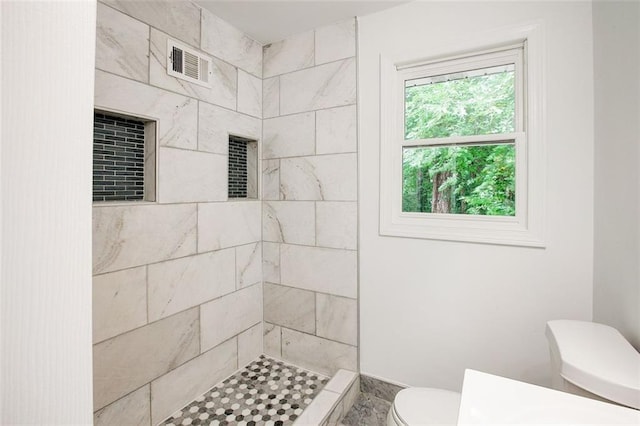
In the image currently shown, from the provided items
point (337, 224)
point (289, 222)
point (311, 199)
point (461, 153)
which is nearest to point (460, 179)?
point (461, 153)

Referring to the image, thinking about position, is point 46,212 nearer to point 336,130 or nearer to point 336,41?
point 336,130

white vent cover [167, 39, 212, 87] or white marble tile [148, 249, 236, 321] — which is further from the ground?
white vent cover [167, 39, 212, 87]

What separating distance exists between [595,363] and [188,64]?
7.45 ft

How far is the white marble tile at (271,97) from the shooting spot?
2.27 metres

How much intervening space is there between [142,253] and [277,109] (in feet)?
4.41

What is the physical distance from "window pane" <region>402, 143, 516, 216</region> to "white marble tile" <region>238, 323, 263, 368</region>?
143 cm

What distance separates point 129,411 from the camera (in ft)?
5.02

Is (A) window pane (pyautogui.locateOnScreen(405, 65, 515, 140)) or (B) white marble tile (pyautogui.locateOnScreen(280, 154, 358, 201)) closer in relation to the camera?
(A) window pane (pyautogui.locateOnScreen(405, 65, 515, 140))

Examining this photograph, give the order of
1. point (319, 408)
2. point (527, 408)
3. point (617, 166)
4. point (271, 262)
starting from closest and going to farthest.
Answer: point (527, 408) < point (617, 166) < point (319, 408) < point (271, 262)

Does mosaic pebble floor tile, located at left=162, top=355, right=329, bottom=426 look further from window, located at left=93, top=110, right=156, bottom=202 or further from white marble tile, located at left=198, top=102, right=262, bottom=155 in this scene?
white marble tile, located at left=198, top=102, right=262, bottom=155

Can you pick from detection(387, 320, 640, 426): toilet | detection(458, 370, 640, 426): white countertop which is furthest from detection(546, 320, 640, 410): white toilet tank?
detection(458, 370, 640, 426): white countertop

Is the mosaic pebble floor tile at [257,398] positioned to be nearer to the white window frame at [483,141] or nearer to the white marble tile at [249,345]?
the white marble tile at [249,345]

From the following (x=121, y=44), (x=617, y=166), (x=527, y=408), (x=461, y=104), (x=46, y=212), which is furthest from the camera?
(x=461, y=104)

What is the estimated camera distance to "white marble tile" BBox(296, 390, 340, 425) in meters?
1.59
